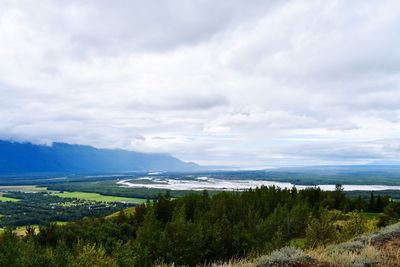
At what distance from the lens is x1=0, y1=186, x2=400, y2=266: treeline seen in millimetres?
46031

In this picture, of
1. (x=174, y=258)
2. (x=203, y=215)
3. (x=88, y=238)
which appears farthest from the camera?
(x=203, y=215)

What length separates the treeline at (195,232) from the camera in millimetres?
46031

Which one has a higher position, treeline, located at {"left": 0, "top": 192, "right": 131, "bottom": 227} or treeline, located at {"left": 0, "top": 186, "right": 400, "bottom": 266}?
treeline, located at {"left": 0, "top": 186, "right": 400, "bottom": 266}

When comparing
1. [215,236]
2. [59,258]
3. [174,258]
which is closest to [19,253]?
[59,258]

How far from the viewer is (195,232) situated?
60.6m

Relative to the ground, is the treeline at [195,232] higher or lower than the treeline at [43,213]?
higher

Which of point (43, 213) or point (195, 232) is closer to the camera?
point (195, 232)

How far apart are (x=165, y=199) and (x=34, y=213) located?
8931 centimetres

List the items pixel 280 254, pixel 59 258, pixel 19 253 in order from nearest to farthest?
pixel 280 254
pixel 59 258
pixel 19 253

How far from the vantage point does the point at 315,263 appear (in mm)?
11617

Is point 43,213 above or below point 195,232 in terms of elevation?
below

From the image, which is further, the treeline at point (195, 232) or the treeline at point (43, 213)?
the treeline at point (43, 213)

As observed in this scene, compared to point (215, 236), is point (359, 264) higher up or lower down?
higher up

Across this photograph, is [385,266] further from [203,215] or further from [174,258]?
[203,215]
